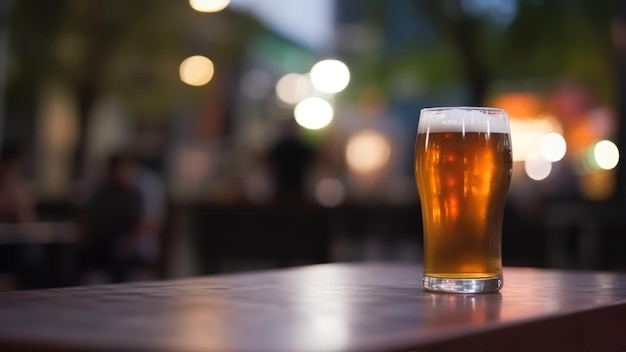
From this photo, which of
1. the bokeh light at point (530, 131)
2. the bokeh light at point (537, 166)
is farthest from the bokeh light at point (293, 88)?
the bokeh light at point (537, 166)

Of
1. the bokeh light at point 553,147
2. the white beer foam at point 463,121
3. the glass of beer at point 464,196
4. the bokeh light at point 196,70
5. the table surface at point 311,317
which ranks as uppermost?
the bokeh light at point 196,70

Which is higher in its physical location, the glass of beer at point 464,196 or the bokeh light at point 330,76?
the bokeh light at point 330,76

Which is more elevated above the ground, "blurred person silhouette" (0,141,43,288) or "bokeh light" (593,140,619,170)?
"bokeh light" (593,140,619,170)

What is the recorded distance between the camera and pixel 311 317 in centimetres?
79

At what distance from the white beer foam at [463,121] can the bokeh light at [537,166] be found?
5314 millimetres

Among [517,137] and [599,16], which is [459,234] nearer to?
[599,16]

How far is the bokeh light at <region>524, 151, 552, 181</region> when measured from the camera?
630 cm

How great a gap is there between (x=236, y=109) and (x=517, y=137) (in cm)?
347

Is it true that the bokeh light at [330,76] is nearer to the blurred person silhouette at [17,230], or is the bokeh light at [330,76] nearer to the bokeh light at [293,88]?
the bokeh light at [293,88]

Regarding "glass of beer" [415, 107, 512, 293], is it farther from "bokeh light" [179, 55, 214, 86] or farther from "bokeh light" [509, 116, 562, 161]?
"bokeh light" [179, 55, 214, 86]

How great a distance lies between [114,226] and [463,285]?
4373 millimetres

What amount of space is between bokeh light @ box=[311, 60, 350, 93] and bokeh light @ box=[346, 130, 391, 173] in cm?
54

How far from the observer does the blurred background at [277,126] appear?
531cm

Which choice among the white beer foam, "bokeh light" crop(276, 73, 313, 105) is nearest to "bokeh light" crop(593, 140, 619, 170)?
"bokeh light" crop(276, 73, 313, 105)
